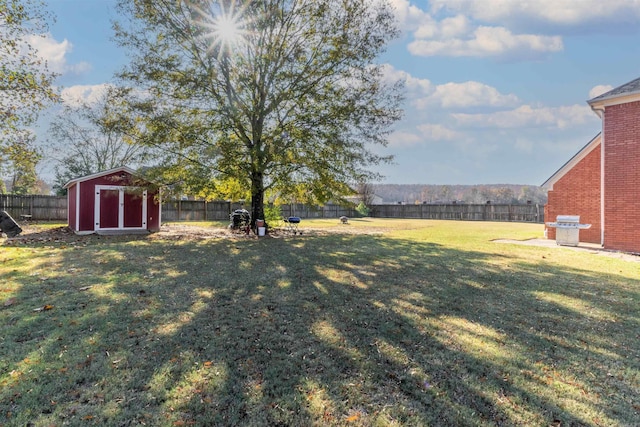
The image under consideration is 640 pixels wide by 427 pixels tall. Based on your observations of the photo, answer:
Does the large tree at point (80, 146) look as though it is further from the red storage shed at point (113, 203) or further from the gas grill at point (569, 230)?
the gas grill at point (569, 230)

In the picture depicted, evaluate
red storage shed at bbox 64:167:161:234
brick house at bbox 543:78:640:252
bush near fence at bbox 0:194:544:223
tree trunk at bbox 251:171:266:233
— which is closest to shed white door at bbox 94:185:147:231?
Result: red storage shed at bbox 64:167:161:234

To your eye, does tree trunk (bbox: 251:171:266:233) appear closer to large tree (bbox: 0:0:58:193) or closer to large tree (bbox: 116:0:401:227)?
large tree (bbox: 116:0:401:227)

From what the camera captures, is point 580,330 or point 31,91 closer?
point 580,330

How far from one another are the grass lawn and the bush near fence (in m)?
9.36

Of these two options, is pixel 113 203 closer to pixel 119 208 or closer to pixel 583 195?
pixel 119 208

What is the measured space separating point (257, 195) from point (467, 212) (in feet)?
93.8

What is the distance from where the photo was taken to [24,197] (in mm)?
19828

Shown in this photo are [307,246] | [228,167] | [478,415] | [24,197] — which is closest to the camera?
[478,415]

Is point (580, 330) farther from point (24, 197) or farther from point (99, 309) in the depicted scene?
point (24, 197)

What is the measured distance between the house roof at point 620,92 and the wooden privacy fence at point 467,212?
22.7 m

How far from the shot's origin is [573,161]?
38.8 ft

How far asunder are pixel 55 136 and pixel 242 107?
75.3 feet

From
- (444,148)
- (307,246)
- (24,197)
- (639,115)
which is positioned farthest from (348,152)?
(444,148)

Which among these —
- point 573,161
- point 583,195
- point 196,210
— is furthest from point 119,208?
point 583,195
